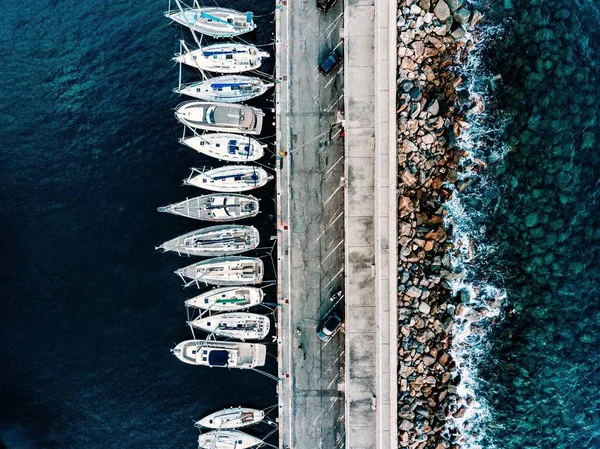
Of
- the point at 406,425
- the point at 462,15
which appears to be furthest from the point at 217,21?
the point at 406,425

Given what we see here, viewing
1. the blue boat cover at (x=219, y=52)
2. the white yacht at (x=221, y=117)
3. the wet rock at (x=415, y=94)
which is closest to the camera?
the wet rock at (x=415, y=94)

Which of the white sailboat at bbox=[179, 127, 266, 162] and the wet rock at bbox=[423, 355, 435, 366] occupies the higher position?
the white sailboat at bbox=[179, 127, 266, 162]

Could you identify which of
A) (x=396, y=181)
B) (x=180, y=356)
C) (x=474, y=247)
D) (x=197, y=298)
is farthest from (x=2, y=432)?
(x=474, y=247)

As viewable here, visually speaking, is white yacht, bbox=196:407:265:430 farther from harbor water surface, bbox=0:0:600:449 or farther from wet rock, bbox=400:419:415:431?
wet rock, bbox=400:419:415:431

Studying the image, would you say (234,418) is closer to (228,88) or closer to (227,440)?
(227,440)

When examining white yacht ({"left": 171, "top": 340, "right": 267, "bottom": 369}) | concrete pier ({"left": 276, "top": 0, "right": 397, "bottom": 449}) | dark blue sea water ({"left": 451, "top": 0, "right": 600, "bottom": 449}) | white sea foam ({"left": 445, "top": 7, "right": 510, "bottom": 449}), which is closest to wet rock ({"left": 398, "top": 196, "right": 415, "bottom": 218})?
concrete pier ({"left": 276, "top": 0, "right": 397, "bottom": 449})

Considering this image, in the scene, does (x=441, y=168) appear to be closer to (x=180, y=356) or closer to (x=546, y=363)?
(x=546, y=363)

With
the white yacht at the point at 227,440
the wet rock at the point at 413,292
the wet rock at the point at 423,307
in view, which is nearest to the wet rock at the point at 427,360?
the wet rock at the point at 423,307

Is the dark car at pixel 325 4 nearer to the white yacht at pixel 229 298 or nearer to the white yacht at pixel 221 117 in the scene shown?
the white yacht at pixel 221 117
